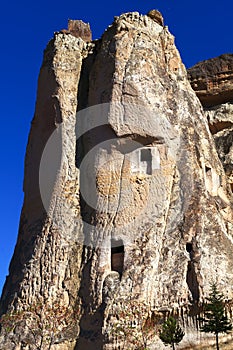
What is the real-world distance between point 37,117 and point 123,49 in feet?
18.4

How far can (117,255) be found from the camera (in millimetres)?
24688

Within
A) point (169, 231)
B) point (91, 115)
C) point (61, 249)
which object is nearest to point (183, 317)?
point (169, 231)

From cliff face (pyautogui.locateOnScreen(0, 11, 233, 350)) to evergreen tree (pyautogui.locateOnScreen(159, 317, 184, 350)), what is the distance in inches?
39.9

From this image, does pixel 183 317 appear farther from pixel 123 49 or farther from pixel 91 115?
pixel 123 49

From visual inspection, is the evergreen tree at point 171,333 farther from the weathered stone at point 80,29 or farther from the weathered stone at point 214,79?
the weathered stone at point 214,79

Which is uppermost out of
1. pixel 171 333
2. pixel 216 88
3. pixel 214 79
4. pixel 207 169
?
pixel 214 79

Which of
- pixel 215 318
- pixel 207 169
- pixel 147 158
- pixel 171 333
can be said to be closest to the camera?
pixel 215 318

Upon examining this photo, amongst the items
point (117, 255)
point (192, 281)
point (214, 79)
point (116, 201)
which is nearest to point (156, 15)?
point (214, 79)

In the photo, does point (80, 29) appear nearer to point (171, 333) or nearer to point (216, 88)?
point (216, 88)

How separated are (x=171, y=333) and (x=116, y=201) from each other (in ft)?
23.1

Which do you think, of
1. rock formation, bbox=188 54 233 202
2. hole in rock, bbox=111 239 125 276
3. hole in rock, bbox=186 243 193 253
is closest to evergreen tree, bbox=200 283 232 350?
hole in rock, bbox=186 243 193 253

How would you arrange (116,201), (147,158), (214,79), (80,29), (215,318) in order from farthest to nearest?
(214,79), (80,29), (147,158), (116,201), (215,318)

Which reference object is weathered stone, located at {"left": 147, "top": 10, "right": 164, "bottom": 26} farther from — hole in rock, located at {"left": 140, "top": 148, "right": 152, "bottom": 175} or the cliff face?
hole in rock, located at {"left": 140, "top": 148, "right": 152, "bottom": 175}

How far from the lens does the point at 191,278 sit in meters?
23.0
